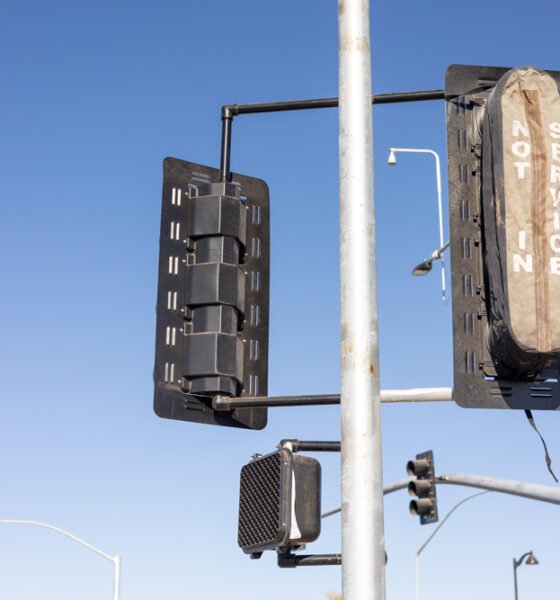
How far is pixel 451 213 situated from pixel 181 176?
1.59m

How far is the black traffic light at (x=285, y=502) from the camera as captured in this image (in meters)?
5.02

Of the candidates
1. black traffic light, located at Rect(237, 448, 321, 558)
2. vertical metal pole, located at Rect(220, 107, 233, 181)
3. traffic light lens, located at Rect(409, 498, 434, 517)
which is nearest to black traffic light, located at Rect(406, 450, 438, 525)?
traffic light lens, located at Rect(409, 498, 434, 517)

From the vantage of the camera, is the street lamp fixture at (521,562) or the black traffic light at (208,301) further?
the street lamp fixture at (521,562)

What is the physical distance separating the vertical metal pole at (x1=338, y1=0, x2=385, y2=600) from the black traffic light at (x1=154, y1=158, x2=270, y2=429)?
1.07 m

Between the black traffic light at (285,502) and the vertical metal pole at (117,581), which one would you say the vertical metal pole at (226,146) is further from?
the vertical metal pole at (117,581)

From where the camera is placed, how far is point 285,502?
5016mm

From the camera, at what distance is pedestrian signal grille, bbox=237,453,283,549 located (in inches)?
199

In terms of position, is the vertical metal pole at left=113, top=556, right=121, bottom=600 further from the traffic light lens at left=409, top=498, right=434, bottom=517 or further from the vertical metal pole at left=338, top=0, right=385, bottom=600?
the vertical metal pole at left=338, top=0, right=385, bottom=600

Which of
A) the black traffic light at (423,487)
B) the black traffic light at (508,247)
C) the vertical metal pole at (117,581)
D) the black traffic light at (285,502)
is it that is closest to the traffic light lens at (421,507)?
the black traffic light at (423,487)

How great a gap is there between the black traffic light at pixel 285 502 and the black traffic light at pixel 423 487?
9823 mm

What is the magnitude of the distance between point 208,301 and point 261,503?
4.02 feet

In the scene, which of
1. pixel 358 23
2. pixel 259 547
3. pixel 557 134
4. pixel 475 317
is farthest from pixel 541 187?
pixel 259 547

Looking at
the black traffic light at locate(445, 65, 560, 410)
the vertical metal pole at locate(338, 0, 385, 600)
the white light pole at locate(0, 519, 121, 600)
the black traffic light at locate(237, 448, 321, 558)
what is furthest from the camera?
the white light pole at locate(0, 519, 121, 600)

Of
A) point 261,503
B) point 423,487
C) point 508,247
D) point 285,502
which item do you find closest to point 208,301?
point 261,503
